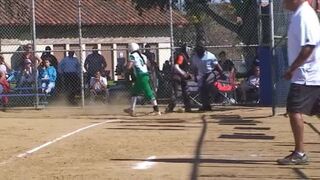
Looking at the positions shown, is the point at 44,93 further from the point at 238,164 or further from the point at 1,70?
the point at 238,164

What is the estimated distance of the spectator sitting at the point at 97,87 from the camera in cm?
2155

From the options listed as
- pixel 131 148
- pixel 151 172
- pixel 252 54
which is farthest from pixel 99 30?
pixel 151 172

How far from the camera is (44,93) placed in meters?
21.2

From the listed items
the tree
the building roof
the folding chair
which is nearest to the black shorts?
the folding chair

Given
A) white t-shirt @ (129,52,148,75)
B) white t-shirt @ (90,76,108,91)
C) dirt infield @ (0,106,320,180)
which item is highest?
white t-shirt @ (129,52,148,75)

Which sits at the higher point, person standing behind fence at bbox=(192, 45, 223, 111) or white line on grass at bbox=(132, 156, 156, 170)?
person standing behind fence at bbox=(192, 45, 223, 111)

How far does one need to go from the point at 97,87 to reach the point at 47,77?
1.48 meters

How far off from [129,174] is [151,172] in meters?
0.27

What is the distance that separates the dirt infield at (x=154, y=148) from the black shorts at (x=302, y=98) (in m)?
0.66

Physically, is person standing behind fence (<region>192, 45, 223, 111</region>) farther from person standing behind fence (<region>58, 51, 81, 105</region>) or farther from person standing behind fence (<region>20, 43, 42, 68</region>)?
person standing behind fence (<region>20, 43, 42, 68</region>)

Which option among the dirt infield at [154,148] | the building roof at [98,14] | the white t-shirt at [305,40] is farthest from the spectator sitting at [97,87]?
the white t-shirt at [305,40]

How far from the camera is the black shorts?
8.44 m

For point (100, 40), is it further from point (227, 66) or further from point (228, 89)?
point (228, 89)

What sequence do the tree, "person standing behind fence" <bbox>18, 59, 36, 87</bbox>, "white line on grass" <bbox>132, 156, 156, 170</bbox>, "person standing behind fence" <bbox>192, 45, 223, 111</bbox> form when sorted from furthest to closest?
the tree < "person standing behind fence" <bbox>18, 59, 36, 87</bbox> < "person standing behind fence" <bbox>192, 45, 223, 111</bbox> < "white line on grass" <bbox>132, 156, 156, 170</bbox>
